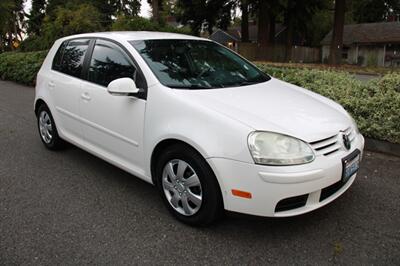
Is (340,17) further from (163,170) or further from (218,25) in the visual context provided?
(163,170)

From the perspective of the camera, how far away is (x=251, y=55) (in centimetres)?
2917

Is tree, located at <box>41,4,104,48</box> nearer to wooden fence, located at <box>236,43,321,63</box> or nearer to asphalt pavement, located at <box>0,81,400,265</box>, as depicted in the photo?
wooden fence, located at <box>236,43,321,63</box>

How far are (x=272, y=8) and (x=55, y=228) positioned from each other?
23.3m

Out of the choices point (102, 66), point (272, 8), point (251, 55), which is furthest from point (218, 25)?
point (102, 66)

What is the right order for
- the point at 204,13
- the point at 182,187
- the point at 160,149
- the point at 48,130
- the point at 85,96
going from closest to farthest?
the point at 182,187 < the point at 160,149 < the point at 85,96 < the point at 48,130 < the point at 204,13

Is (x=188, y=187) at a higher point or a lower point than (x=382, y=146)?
higher

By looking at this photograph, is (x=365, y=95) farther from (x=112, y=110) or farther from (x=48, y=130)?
(x=48, y=130)

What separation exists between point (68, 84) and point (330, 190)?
303 centimetres

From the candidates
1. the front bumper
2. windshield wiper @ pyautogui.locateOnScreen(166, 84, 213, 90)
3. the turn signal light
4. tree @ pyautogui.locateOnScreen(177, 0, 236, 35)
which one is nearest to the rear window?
windshield wiper @ pyautogui.locateOnScreen(166, 84, 213, 90)

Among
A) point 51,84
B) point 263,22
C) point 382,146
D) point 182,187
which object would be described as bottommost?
point 382,146

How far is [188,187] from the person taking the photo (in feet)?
9.39

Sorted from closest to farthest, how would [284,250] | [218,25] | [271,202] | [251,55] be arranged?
[271,202] < [284,250] < [251,55] < [218,25]

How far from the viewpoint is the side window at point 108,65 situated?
3436mm

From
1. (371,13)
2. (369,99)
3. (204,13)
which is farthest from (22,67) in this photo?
(371,13)
